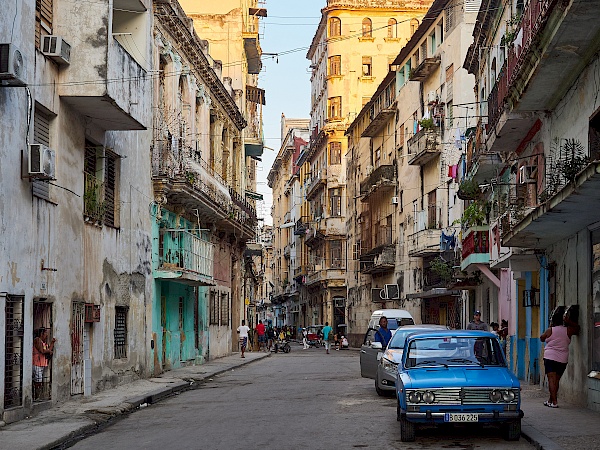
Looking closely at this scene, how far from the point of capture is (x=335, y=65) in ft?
233

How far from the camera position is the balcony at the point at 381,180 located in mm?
51656

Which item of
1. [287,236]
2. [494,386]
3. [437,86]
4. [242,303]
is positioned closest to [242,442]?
[494,386]

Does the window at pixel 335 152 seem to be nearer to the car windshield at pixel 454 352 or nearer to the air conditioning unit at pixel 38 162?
the air conditioning unit at pixel 38 162

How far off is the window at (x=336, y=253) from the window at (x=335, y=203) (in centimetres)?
221

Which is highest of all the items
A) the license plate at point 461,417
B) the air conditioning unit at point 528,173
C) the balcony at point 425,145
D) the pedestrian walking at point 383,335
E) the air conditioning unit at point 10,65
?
the balcony at point 425,145

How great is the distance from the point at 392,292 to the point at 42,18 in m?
34.9

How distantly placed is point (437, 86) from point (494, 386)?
104ft

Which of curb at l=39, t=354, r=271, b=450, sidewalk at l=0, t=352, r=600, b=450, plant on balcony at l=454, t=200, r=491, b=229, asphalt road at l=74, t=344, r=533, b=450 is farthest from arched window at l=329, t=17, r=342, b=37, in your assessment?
sidewalk at l=0, t=352, r=600, b=450

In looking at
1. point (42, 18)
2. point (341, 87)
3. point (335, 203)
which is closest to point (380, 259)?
point (335, 203)

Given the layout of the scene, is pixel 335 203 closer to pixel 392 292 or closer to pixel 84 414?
pixel 392 292

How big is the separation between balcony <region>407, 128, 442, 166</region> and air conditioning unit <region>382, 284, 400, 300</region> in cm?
850

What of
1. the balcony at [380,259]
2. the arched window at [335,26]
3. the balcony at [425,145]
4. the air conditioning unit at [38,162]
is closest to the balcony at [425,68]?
the balcony at [425,145]

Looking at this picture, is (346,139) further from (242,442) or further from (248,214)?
(242,442)

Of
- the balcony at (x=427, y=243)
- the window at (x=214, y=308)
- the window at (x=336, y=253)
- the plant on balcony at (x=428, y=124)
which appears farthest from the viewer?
the window at (x=336, y=253)
